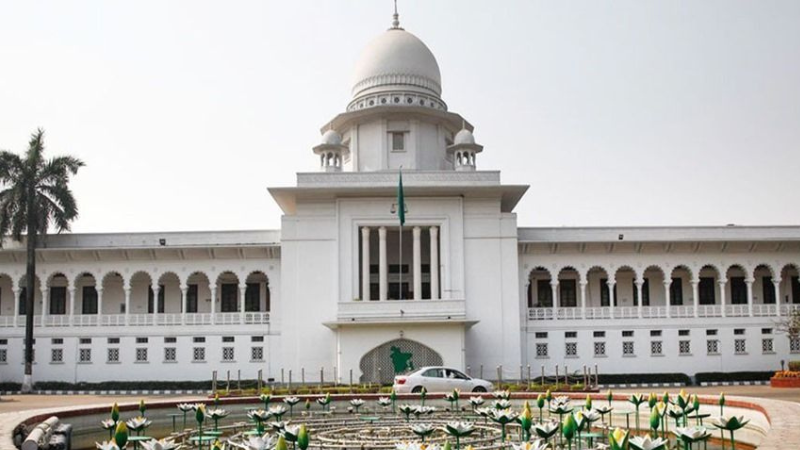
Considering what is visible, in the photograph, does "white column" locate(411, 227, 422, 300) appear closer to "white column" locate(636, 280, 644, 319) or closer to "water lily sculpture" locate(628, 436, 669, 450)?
"white column" locate(636, 280, 644, 319)

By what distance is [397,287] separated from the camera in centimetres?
4281

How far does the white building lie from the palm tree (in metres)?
2.13

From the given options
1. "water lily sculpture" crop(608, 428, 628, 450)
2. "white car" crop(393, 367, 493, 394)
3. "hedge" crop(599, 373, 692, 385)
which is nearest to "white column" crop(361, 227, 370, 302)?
"white car" crop(393, 367, 493, 394)

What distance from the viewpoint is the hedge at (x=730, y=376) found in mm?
39688

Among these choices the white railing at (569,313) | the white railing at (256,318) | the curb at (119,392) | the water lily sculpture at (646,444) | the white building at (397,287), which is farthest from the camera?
the white railing at (569,313)

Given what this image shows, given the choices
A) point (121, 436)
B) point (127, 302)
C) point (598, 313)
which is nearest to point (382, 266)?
point (598, 313)

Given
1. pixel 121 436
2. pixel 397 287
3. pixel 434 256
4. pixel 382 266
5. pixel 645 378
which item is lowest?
pixel 645 378

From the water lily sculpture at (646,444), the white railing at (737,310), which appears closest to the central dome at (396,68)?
the white railing at (737,310)

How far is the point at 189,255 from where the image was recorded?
4262 cm

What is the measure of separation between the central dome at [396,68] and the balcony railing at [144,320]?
45.3 feet

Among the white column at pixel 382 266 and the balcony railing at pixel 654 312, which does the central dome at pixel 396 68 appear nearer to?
the white column at pixel 382 266

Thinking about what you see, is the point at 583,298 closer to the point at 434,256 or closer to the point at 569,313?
the point at 569,313

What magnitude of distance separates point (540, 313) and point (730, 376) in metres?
9.06

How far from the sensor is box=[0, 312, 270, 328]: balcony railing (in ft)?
136
